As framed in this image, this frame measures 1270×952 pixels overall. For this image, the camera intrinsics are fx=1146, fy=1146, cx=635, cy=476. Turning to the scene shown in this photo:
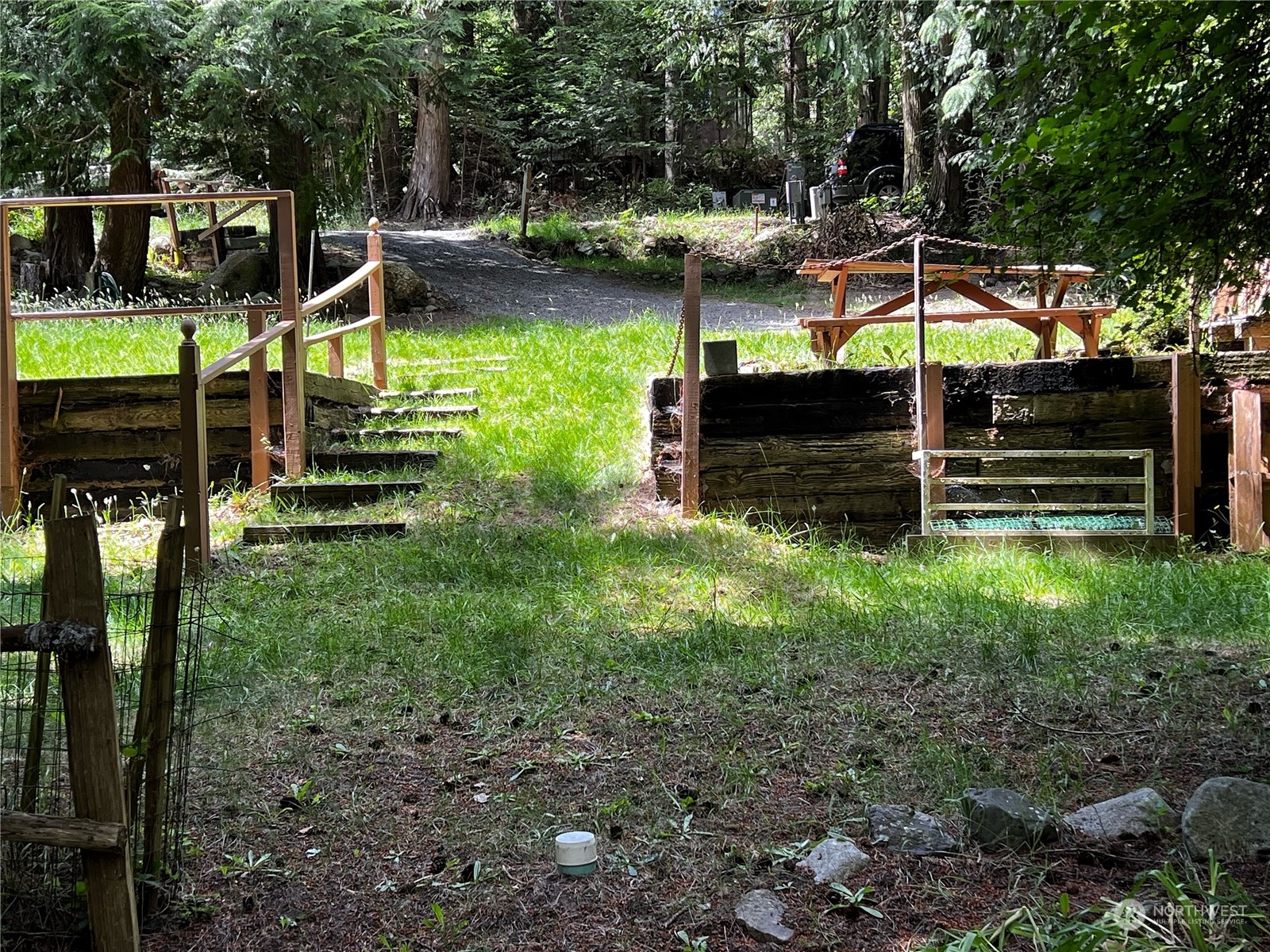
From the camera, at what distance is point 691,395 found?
7391 millimetres

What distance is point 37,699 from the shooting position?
2828 mm

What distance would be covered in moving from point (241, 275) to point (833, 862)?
13359mm

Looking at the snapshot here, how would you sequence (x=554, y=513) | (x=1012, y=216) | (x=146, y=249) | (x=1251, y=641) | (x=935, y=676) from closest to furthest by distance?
(x=1012, y=216) → (x=935, y=676) → (x=1251, y=641) → (x=554, y=513) → (x=146, y=249)

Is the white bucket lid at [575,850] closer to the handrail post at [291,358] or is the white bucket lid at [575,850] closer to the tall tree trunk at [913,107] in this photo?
the handrail post at [291,358]

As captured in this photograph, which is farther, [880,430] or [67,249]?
[67,249]

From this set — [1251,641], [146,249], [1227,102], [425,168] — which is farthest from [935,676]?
[425,168]

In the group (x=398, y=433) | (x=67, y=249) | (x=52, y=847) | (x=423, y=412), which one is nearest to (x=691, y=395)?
(x=398, y=433)

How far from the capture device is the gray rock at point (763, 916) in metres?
2.84

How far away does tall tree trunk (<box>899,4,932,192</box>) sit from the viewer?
18.2 metres

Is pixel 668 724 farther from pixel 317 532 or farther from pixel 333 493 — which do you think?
pixel 333 493

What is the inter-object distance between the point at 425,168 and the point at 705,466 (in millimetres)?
20237

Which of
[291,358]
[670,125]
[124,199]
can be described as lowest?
[291,358]

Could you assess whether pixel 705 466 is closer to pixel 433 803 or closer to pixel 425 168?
pixel 433 803

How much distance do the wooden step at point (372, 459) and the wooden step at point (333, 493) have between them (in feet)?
1.56
